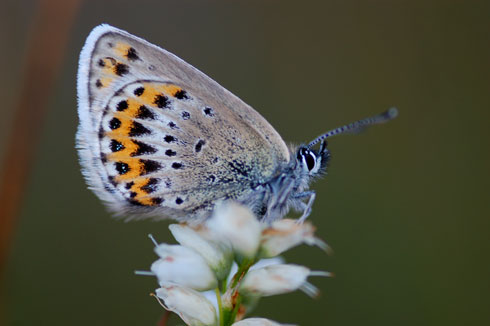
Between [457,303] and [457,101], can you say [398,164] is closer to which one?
[457,101]

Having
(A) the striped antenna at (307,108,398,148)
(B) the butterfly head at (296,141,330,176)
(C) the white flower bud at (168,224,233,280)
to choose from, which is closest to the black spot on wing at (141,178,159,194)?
(C) the white flower bud at (168,224,233,280)

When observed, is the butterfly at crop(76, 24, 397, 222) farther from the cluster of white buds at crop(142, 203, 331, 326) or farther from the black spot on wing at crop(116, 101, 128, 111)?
the cluster of white buds at crop(142, 203, 331, 326)

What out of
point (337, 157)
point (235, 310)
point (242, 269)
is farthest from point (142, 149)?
point (337, 157)

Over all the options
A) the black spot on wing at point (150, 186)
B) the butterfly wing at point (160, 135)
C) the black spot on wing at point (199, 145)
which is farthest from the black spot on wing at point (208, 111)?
the black spot on wing at point (150, 186)

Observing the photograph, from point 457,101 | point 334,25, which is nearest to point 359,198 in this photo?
point 457,101

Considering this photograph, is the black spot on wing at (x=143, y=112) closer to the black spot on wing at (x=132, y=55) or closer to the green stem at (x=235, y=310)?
the black spot on wing at (x=132, y=55)
